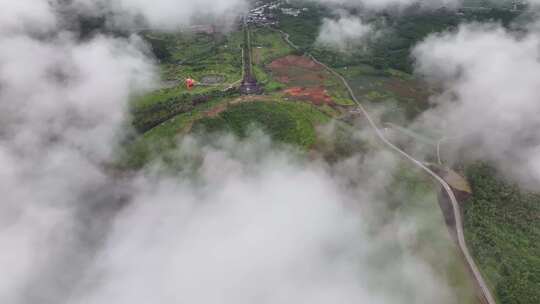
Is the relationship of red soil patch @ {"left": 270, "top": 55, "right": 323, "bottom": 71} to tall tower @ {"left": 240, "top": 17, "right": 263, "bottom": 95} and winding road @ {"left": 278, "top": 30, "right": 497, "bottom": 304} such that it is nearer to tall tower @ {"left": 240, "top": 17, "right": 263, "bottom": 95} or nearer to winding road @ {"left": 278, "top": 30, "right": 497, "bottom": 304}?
tall tower @ {"left": 240, "top": 17, "right": 263, "bottom": 95}

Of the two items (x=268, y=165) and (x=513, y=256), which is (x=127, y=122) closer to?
(x=268, y=165)

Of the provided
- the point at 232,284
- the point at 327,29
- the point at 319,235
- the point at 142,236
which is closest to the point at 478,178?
the point at 319,235

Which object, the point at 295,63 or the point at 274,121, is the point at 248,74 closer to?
the point at 295,63

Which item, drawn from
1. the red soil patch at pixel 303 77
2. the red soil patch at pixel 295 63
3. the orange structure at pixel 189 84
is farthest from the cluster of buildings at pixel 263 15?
the orange structure at pixel 189 84

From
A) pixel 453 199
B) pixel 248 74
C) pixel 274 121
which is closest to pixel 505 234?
pixel 453 199

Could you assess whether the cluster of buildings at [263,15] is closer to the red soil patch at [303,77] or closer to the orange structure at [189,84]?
the red soil patch at [303,77]

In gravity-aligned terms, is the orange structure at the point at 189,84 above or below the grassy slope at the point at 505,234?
above

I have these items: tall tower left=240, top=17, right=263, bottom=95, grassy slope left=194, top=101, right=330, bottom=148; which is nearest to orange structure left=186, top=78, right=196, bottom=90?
tall tower left=240, top=17, right=263, bottom=95
